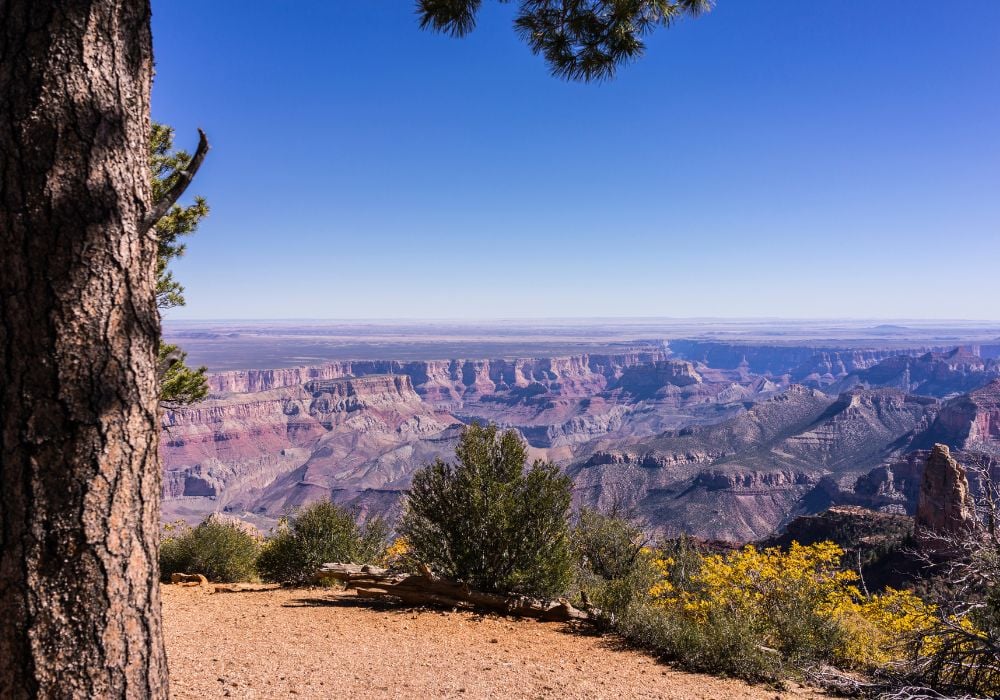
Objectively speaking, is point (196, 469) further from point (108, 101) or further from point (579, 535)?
point (108, 101)

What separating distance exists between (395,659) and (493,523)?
12.3 ft

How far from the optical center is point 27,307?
2.25 m

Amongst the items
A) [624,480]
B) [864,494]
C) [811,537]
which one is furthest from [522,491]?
[624,480]

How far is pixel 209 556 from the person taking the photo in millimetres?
16438

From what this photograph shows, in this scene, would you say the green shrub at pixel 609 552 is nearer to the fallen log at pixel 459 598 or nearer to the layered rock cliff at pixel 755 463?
the fallen log at pixel 459 598

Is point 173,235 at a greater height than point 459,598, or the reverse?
point 173,235

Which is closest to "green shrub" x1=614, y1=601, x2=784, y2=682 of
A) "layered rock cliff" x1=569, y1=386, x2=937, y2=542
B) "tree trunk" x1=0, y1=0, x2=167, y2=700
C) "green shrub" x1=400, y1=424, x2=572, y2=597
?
"green shrub" x1=400, y1=424, x2=572, y2=597

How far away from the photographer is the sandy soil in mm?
6273

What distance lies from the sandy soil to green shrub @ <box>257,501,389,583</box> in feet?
16.1

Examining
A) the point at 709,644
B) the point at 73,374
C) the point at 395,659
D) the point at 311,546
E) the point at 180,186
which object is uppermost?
the point at 180,186

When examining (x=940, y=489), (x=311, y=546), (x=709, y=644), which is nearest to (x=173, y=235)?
(x=311, y=546)

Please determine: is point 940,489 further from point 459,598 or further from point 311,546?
point 311,546

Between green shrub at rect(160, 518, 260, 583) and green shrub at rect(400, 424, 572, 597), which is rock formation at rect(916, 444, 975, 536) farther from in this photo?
green shrub at rect(160, 518, 260, 583)

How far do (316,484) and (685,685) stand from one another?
194 metres
